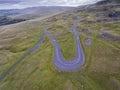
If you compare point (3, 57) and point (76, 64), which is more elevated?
point (76, 64)

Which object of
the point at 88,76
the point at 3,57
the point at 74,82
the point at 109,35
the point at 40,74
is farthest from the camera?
the point at 109,35

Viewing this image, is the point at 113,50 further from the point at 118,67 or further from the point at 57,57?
the point at 57,57

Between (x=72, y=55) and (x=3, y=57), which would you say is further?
(x=3, y=57)

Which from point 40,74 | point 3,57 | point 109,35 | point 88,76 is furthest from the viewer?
point 109,35

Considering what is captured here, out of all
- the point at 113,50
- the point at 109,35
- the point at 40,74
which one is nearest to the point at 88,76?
the point at 40,74

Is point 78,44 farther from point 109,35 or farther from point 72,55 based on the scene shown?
point 109,35

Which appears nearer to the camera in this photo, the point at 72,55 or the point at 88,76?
the point at 88,76

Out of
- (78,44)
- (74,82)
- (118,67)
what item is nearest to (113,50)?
(118,67)

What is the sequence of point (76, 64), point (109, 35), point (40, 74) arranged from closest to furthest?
point (40, 74)
point (76, 64)
point (109, 35)

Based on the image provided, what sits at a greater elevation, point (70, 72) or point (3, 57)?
point (70, 72)
